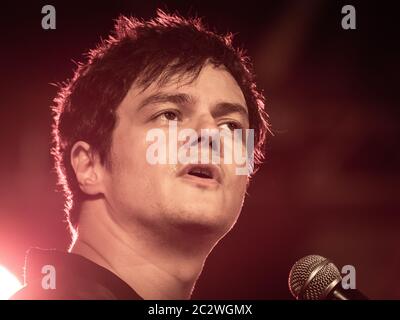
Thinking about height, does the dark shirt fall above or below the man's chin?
below

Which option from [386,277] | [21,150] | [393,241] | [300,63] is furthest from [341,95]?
[21,150]

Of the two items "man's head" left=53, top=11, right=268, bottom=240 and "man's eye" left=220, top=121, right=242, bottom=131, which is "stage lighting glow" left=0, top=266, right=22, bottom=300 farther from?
"man's eye" left=220, top=121, right=242, bottom=131

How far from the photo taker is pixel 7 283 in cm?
314

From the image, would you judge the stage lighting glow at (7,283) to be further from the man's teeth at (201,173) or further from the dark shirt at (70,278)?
the man's teeth at (201,173)

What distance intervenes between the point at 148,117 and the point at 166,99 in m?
0.10

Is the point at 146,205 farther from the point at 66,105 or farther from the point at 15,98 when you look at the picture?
the point at 15,98

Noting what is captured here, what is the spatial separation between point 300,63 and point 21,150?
1596 millimetres

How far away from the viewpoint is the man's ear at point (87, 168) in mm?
2338

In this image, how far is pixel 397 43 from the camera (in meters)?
3.24

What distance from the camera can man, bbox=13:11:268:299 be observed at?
2.23 meters

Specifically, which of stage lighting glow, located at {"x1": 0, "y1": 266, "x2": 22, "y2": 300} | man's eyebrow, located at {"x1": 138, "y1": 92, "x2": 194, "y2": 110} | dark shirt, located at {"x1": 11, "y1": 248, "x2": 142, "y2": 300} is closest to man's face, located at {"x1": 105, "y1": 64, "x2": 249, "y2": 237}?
man's eyebrow, located at {"x1": 138, "y1": 92, "x2": 194, "y2": 110}

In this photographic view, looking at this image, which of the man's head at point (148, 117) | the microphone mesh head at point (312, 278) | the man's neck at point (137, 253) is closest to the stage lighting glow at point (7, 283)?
the man's head at point (148, 117)
